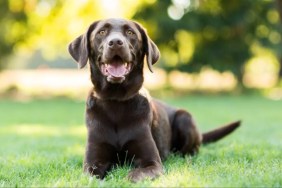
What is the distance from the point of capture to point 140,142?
16.1ft

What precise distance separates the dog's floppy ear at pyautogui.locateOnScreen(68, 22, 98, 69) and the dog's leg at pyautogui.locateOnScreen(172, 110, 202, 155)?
1663mm

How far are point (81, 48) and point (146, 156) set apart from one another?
1227 mm

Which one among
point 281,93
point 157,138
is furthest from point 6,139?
point 281,93

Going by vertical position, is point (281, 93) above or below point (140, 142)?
below

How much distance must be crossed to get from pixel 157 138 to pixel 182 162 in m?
0.37

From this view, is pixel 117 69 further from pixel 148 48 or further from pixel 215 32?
pixel 215 32

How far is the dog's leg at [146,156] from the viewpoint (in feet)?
14.9

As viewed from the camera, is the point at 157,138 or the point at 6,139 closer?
the point at 157,138

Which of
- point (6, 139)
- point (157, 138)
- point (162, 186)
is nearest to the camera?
point (162, 186)

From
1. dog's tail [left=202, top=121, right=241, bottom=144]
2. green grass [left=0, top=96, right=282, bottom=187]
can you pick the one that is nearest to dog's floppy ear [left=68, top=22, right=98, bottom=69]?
green grass [left=0, top=96, right=282, bottom=187]

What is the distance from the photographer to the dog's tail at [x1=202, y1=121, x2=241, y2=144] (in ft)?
22.1

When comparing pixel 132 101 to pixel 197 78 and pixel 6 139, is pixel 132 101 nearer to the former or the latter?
pixel 6 139

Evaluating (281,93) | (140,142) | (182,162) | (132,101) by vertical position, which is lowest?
(281,93)

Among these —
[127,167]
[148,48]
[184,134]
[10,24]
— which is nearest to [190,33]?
[10,24]
